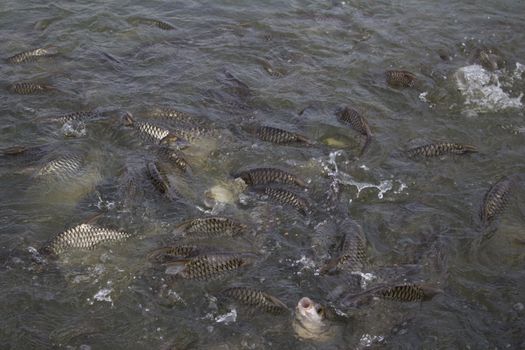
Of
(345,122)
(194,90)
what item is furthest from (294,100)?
(194,90)

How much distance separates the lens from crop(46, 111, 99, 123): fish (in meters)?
7.84

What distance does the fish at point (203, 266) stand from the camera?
550cm

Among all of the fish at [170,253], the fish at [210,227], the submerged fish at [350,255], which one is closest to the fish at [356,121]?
the submerged fish at [350,255]

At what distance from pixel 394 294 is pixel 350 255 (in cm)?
67

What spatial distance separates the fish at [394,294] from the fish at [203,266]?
4.22ft

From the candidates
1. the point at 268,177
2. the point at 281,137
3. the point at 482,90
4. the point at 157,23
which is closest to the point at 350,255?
the point at 268,177

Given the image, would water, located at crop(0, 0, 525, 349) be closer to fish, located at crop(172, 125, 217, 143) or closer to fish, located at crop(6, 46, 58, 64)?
fish, located at crop(6, 46, 58, 64)

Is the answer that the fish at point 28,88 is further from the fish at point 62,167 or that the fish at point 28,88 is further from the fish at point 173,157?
the fish at point 173,157

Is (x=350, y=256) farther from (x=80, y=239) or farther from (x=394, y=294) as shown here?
(x=80, y=239)

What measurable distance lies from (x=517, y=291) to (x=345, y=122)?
363 centimetres

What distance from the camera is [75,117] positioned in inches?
311

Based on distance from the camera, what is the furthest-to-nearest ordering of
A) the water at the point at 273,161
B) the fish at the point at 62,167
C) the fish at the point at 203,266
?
1. the fish at the point at 62,167
2. the fish at the point at 203,266
3. the water at the point at 273,161

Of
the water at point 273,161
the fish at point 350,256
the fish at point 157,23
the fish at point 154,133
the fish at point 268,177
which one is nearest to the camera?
the water at point 273,161

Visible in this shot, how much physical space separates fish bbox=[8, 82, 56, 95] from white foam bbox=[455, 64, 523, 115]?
6915mm
